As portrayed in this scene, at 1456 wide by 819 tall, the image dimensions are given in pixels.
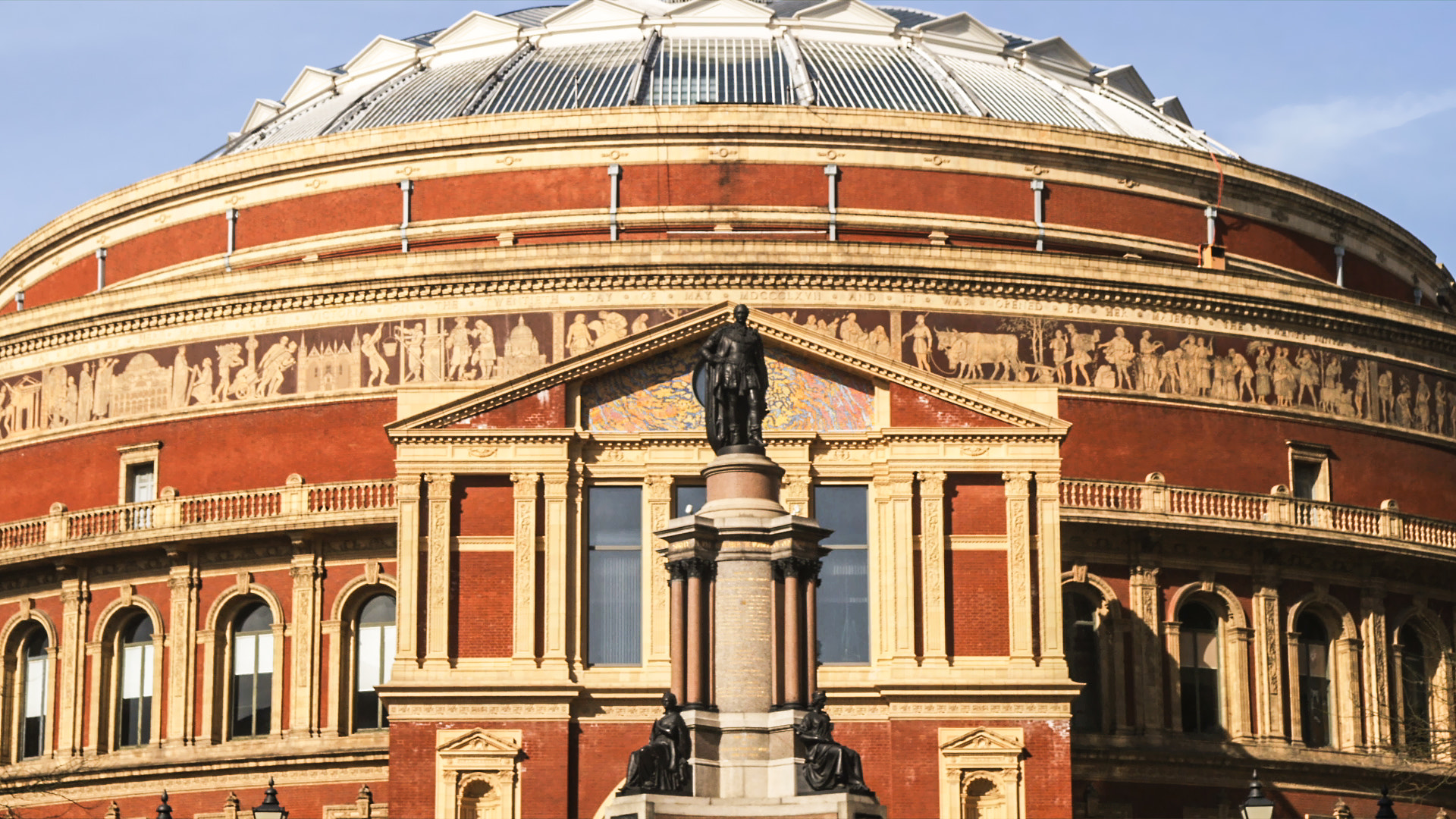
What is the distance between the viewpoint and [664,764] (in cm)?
3788

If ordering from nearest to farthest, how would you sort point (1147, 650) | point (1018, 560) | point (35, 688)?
point (1018, 560), point (1147, 650), point (35, 688)

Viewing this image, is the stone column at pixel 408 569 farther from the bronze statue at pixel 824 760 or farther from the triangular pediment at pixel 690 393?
the bronze statue at pixel 824 760

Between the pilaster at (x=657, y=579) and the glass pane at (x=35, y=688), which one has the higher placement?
the pilaster at (x=657, y=579)

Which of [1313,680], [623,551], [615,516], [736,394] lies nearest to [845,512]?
[623,551]

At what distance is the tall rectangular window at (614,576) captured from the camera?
55.1m

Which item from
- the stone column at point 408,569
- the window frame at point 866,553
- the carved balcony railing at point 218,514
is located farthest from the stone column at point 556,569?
the carved balcony railing at point 218,514

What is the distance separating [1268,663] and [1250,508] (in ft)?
11.1

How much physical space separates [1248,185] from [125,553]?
28.5m

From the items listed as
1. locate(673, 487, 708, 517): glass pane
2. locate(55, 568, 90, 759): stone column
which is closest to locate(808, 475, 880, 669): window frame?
locate(673, 487, 708, 517): glass pane

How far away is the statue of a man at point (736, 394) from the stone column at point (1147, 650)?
23893 mm

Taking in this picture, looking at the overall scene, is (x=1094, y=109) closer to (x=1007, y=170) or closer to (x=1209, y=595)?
(x=1007, y=170)

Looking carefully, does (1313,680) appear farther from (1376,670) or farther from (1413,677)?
(1413,677)

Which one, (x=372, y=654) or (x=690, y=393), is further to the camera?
(x=372, y=654)

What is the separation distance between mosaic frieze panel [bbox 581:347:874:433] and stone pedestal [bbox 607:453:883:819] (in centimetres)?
A: 1630
